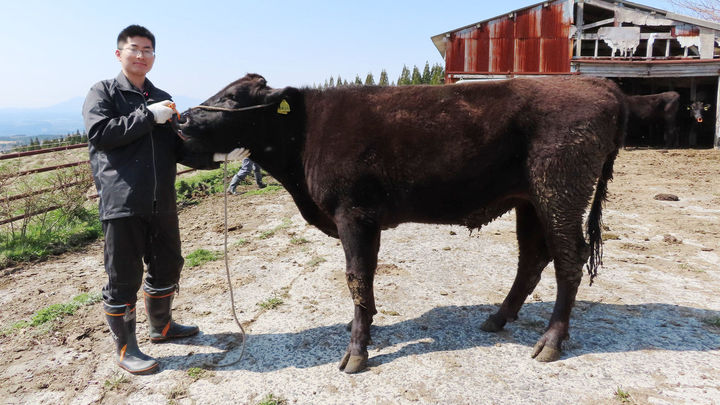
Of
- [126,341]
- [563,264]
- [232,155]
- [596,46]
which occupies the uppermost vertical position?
[596,46]

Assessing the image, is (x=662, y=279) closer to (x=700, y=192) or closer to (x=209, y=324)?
(x=209, y=324)

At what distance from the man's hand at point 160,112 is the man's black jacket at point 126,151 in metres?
0.04

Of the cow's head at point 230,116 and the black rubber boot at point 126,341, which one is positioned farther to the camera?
the cow's head at point 230,116

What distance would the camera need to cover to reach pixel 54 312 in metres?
4.51

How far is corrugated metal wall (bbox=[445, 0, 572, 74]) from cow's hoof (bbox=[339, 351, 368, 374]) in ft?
57.7

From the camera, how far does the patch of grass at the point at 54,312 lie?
4301mm

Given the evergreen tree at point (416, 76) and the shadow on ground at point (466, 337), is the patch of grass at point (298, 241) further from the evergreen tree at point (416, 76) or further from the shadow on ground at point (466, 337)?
the evergreen tree at point (416, 76)

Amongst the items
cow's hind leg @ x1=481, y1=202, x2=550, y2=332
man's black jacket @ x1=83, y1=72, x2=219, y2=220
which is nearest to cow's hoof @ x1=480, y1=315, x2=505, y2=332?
cow's hind leg @ x1=481, y1=202, x2=550, y2=332

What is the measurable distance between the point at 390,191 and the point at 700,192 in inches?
349

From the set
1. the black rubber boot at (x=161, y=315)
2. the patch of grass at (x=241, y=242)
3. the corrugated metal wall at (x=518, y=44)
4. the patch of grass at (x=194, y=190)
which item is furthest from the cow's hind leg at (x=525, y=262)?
the corrugated metal wall at (x=518, y=44)

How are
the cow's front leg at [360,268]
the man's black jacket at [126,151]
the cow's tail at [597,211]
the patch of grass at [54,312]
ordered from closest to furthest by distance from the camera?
the man's black jacket at [126,151], the cow's front leg at [360,268], the cow's tail at [597,211], the patch of grass at [54,312]

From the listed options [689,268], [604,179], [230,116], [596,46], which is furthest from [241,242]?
[596,46]

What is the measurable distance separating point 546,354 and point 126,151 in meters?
3.57

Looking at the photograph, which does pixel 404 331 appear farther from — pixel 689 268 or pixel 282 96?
pixel 689 268
